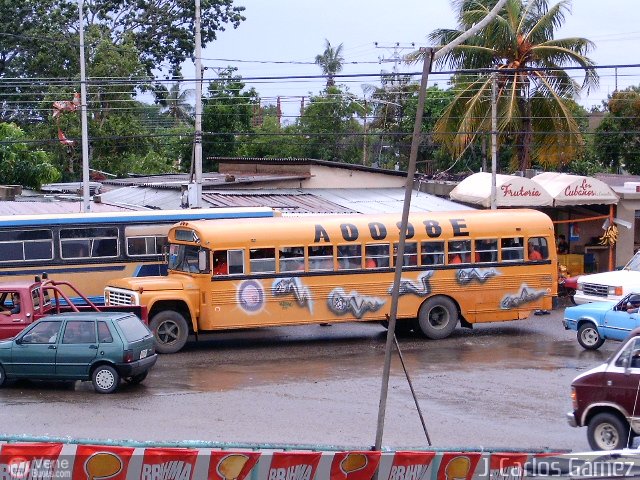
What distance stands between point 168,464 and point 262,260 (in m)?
12.1

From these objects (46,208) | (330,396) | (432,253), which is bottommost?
(330,396)

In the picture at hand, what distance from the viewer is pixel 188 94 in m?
64.8

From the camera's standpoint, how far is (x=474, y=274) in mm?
23328

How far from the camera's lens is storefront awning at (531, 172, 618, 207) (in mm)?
→ 32000

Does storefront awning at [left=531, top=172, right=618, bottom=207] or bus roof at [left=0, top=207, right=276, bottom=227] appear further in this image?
storefront awning at [left=531, top=172, right=618, bottom=207]

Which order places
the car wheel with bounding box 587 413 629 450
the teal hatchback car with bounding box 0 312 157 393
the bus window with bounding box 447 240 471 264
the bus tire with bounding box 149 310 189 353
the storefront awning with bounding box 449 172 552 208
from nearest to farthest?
the car wheel with bounding box 587 413 629 450
the teal hatchback car with bounding box 0 312 157 393
the bus tire with bounding box 149 310 189 353
the bus window with bounding box 447 240 471 264
the storefront awning with bounding box 449 172 552 208

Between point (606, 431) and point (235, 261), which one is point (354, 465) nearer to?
point (606, 431)

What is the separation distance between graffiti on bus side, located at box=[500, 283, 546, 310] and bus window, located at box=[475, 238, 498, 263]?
952 millimetres

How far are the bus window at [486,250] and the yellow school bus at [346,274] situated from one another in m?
0.02

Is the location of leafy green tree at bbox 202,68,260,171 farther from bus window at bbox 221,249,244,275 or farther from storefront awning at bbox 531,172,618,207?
bus window at bbox 221,249,244,275

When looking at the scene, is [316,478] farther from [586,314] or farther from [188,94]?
[188,94]

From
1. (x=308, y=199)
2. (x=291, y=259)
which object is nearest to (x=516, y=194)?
(x=308, y=199)

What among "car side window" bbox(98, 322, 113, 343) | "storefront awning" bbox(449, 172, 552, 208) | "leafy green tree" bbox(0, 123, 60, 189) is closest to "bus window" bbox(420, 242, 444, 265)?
"car side window" bbox(98, 322, 113, 343)

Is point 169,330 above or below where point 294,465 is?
below
